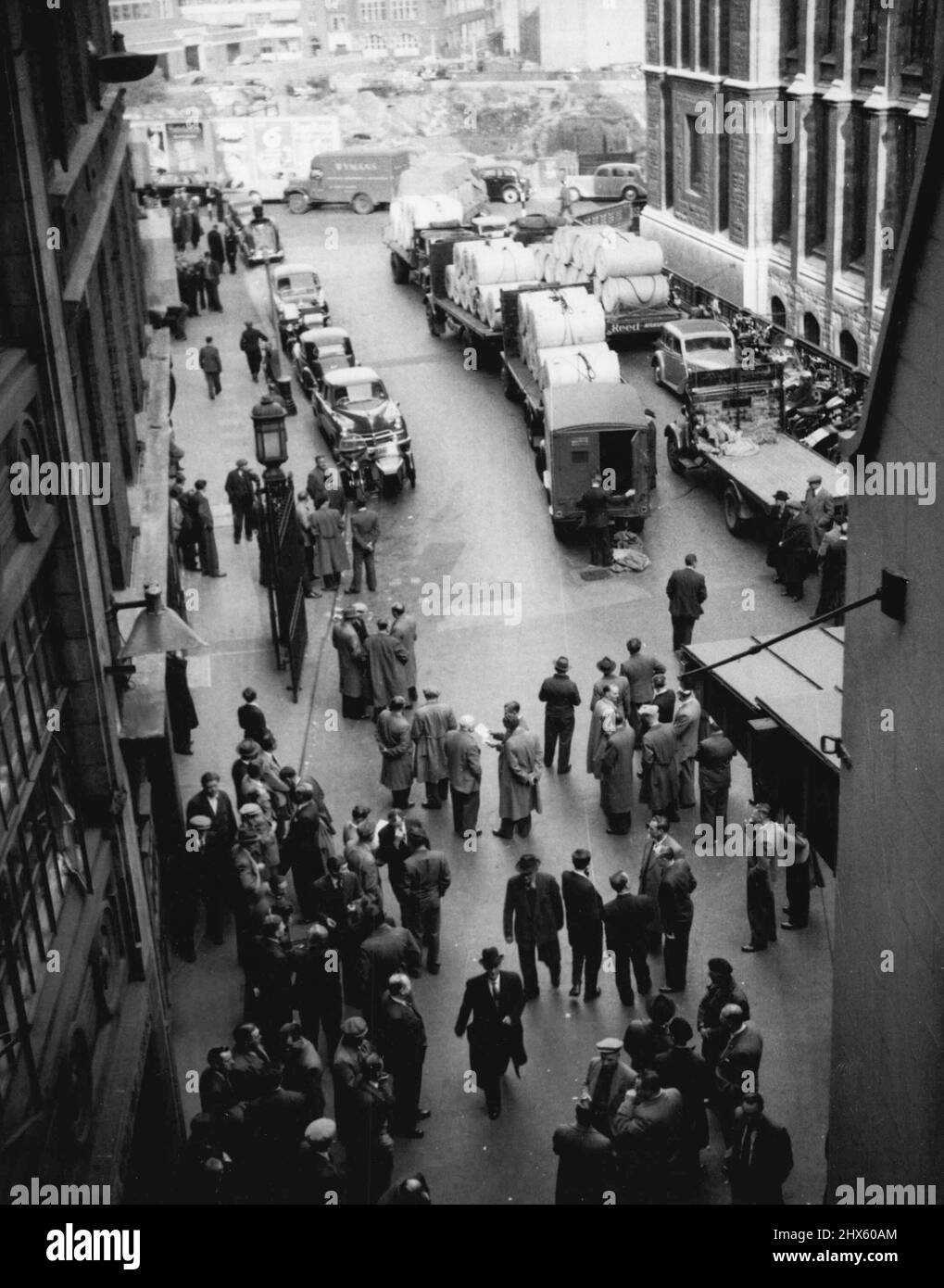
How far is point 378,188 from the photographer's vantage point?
57.2 meters

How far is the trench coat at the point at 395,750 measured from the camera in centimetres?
1645

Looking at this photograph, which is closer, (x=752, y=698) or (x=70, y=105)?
(x=752, y=698)

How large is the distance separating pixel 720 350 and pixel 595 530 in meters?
7.65

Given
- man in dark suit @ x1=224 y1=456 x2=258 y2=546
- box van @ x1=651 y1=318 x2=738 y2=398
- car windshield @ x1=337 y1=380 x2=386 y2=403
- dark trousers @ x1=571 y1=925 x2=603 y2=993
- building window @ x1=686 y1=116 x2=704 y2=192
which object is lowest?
dark trousers @ x1=571 y1=925 x2=603 y2=993

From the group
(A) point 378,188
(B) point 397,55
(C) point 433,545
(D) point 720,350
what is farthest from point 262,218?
(B) point 397,55

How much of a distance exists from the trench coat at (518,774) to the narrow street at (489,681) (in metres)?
0.48

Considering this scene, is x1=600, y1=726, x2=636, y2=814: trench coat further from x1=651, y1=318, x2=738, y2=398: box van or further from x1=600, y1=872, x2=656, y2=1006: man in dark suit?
x1=651, y1=318, x2=738, y2=398: box van

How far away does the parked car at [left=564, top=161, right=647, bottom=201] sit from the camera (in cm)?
5556

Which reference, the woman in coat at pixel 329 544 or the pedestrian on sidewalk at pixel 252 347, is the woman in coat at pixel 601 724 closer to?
the woman in coat at pixel 329 544

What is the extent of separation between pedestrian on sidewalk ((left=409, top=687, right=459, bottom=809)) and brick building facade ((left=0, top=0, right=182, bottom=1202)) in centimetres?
364

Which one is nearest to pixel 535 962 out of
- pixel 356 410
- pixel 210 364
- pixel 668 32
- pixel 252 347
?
pixel 356 410

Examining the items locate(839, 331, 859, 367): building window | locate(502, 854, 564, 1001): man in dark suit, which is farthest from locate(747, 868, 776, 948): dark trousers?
locate(839, 331, 859, 367): building window
